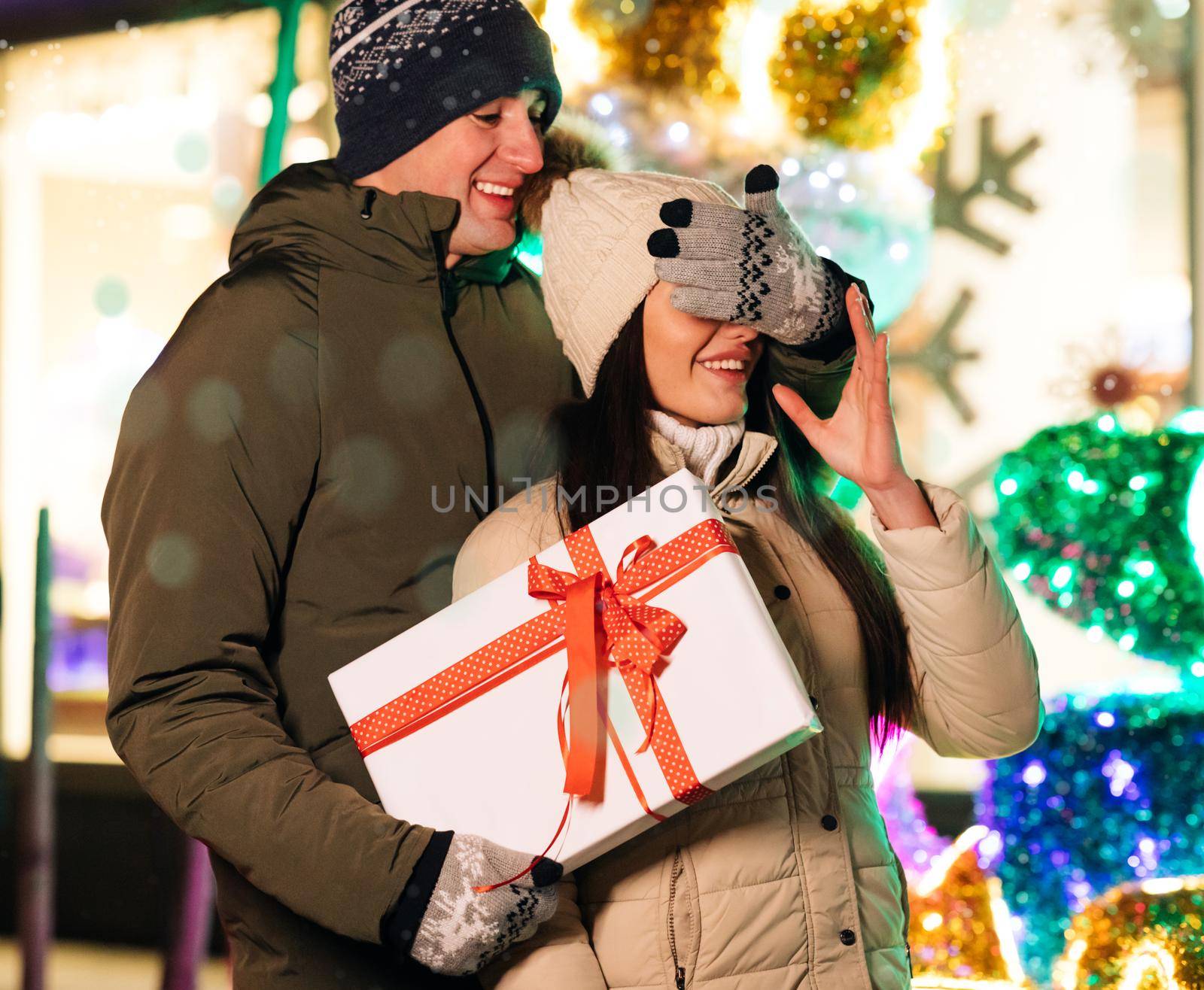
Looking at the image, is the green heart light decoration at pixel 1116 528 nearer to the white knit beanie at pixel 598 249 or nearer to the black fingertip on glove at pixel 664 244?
the white knit beanie at pixel 598 249

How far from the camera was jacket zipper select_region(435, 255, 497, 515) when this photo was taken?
1.83 metres

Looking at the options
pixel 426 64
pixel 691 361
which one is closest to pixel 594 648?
pixel 691 361

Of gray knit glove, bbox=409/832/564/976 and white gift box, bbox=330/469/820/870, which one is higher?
white gift box, bbox=330/469/820/870

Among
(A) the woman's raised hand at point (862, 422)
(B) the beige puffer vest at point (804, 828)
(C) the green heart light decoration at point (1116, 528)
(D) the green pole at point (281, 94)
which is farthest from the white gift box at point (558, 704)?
(D) the green pole at point (281, 94)

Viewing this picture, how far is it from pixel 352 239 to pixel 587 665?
0.83 meters

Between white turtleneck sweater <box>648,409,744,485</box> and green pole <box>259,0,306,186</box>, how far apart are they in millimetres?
2025

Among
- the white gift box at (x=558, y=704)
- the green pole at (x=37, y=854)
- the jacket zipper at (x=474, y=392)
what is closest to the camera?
the white gift box at (x=558, y=704)

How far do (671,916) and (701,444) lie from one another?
62cm

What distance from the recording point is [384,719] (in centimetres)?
147

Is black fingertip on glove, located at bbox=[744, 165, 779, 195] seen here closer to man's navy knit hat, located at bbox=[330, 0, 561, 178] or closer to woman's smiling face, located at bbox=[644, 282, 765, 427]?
woman's smiling face, located at bbox=[644, 282, 765, 427]

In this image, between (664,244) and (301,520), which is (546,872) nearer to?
(301,520)

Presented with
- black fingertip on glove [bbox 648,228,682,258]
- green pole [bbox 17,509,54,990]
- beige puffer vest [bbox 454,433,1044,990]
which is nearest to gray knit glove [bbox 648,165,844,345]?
black fingertip on glove [bbox 648,228,682,258]

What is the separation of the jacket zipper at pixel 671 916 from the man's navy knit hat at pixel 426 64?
1157 millimetres

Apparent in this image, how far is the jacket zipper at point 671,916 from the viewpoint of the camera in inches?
56.0
